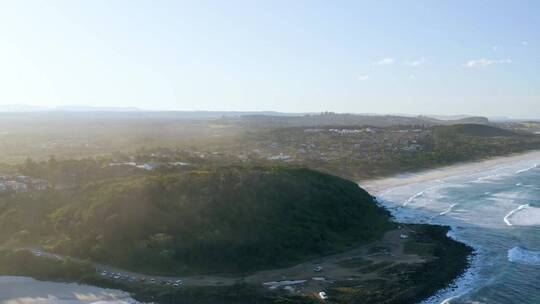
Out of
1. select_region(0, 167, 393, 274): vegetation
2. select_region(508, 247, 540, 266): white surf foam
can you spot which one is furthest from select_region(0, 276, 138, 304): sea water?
select_region(508, 247, 540, 266): white surf foam

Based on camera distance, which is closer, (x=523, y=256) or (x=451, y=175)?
(x=523, y=256)

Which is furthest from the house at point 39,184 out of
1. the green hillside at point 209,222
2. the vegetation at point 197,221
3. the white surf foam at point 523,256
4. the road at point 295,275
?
the white surf foam at point 523,256

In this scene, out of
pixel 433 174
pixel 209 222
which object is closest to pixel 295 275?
pixel 209 222

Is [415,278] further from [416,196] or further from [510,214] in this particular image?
[416,196]

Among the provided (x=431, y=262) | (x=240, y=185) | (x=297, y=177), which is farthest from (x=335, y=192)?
(x=431, y=262)

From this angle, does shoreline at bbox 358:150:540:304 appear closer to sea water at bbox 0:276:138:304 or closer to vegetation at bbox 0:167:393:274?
vegetation at bbox 0:167:393:274
